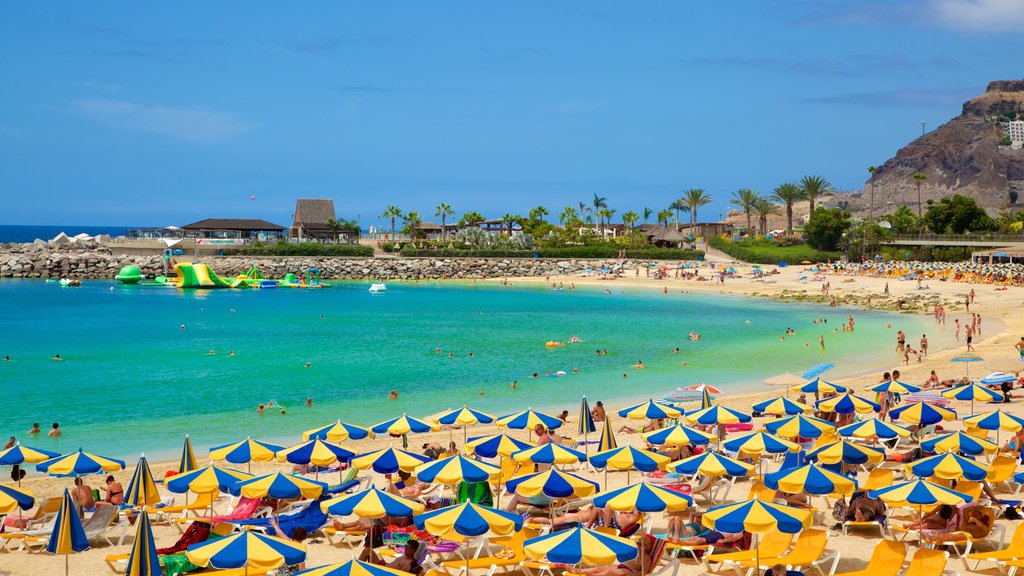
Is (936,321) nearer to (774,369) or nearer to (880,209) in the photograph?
(774,369)

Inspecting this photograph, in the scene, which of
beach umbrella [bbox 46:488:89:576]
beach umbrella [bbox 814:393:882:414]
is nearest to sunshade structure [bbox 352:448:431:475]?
beach umbrella [bbox 46:488:89:576]

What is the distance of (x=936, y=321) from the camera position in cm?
4581

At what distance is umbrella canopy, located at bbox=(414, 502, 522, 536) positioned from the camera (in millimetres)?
10430

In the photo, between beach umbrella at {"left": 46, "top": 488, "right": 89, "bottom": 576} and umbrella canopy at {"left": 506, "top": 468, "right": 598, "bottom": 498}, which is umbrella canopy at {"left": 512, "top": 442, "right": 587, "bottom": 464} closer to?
umbrella canopy at {"left": 506, "top": 468, "right": 598, "bottom": 498}

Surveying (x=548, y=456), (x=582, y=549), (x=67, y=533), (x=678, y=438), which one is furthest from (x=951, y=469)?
(x=67, y=533)

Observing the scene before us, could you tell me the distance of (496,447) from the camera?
15398mm

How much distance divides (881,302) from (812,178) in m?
53.9

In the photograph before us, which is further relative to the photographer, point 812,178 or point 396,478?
point 812,178

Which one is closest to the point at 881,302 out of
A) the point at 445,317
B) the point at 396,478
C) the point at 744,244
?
the point at 445,317

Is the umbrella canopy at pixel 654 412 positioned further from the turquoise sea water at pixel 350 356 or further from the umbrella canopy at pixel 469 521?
the umbrella canopy at pixel 469 521

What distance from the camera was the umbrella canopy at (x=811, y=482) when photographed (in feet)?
39.5

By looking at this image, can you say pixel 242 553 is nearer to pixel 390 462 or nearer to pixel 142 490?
pixel 142 490

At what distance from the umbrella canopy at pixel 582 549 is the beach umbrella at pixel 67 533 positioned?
559 centimetres

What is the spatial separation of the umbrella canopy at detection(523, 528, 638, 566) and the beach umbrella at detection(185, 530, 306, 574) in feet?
8.51
